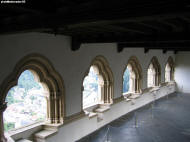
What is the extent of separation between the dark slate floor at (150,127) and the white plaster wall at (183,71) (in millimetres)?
4401

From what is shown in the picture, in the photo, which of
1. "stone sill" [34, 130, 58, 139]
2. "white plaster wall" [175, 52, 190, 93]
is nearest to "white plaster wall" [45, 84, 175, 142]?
"stone sill" [34, 130, 58, 139]

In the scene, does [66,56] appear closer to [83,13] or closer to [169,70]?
[83,13]

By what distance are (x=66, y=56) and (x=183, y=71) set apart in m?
9.93

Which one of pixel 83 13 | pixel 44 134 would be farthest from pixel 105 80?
pixel 83 13

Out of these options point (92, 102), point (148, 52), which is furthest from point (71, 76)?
point (148, 52)

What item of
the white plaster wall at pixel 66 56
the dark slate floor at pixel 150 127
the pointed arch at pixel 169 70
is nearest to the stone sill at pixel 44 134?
the white plaster wall at pixel 66 56

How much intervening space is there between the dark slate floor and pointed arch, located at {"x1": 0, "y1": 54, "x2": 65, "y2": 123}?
119 centimetres

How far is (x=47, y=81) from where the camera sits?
4383mm

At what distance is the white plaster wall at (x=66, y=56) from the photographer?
342 centimetres

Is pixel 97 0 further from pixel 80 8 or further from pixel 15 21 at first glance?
pixel 15 21

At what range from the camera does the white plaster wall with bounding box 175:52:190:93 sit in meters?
12.1

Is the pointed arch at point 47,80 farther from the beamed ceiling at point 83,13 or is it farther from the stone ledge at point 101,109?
the stone ledge at point 101,109

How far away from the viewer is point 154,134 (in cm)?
549

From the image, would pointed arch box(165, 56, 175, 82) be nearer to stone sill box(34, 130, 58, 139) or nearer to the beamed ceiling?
the beamed ceiling
